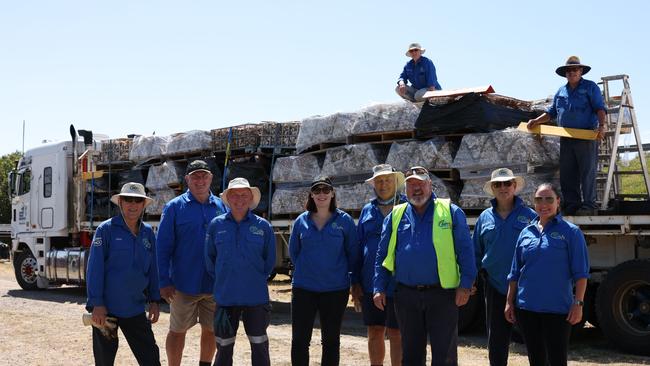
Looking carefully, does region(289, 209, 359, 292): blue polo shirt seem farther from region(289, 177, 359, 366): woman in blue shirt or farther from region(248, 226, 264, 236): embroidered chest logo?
region(248, 226, 264, 236): embroidered chest logo

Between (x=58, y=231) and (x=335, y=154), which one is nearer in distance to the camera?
(x=335, y=154)

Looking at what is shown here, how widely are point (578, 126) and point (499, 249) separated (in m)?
3.21

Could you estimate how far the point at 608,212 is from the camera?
8.98 m

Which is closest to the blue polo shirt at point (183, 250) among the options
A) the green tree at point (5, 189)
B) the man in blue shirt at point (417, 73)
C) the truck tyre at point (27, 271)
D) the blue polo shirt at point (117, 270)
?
the blue polo shirt at point (117, 270)

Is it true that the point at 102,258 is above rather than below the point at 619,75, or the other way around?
below

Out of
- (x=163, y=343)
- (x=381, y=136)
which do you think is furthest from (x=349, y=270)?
(x=381, y=136)

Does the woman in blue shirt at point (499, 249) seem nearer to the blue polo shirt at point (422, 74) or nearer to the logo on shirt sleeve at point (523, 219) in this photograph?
the logo on shirt sleeve at point (523, 219)

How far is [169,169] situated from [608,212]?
7.63 metres

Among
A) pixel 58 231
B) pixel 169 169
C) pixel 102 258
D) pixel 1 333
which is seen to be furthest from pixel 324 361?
pixel 58 231

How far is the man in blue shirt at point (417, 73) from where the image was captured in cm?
1120

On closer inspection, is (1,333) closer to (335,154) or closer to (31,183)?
(335,154)

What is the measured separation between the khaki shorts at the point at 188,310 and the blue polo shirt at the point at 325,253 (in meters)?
0.94

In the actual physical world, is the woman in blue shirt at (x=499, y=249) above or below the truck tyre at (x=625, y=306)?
above

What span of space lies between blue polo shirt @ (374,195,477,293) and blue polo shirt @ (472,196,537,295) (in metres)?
0.71
